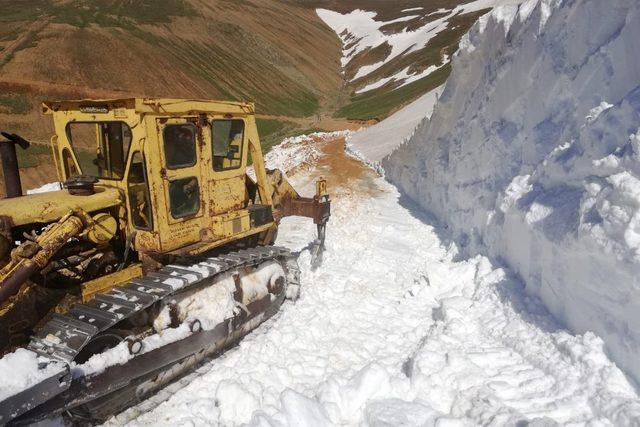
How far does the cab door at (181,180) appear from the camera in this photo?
17.7 ft

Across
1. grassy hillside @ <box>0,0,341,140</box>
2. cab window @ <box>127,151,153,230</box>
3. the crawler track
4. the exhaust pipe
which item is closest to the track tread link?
the crawler track

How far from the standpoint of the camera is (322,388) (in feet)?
16.1

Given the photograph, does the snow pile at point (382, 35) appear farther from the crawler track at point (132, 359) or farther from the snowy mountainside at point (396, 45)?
the crawler track at point (132, 359)

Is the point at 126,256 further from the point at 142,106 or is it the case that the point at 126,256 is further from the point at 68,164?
the point at 142,106

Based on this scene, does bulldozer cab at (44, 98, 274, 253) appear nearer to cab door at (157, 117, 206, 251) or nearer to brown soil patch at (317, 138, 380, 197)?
cab door at (157, 117, 206, 251)

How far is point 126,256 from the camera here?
218 inches

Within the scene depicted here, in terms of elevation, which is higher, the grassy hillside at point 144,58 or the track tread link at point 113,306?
the grassy hillside at point 144,58

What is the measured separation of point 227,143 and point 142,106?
4.90 feet

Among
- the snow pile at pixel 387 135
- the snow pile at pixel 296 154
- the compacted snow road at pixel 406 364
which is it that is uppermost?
the snow pile at pixel 387 135

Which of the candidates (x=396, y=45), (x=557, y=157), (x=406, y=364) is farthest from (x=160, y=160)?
(x=396, y=45)

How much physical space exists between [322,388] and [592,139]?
4.10 metres

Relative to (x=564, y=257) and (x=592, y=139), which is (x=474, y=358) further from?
(x=592, y=139)

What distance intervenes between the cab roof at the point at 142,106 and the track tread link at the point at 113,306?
1.78 m

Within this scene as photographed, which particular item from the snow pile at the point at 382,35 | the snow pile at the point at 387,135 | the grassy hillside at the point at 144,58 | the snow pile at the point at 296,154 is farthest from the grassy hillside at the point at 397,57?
the snow pile at the point at 296,154
